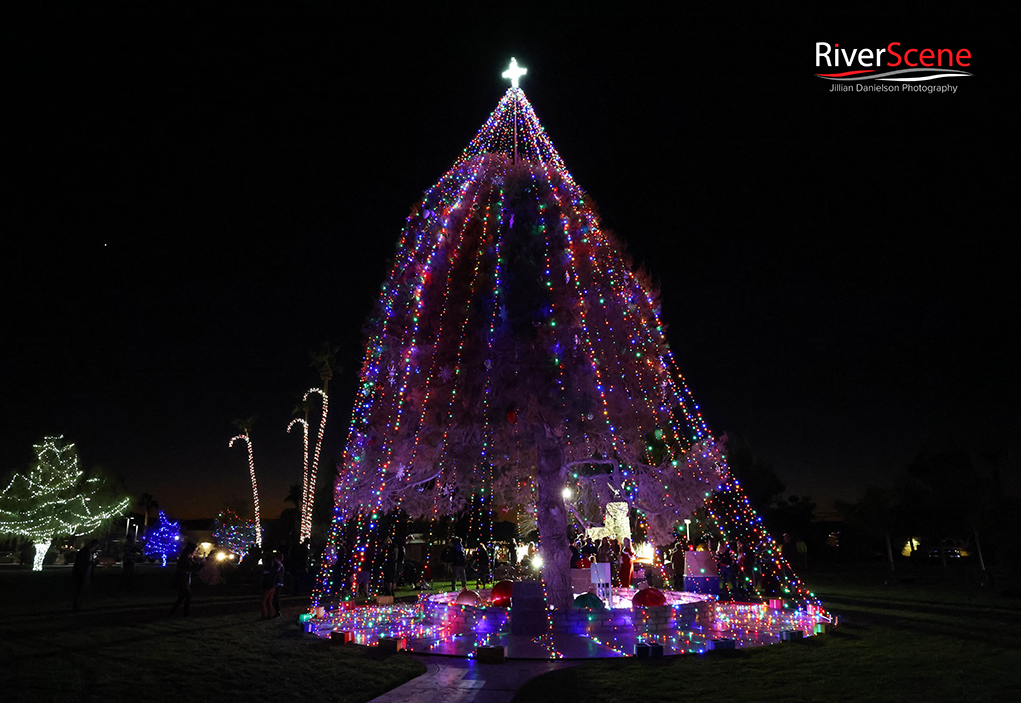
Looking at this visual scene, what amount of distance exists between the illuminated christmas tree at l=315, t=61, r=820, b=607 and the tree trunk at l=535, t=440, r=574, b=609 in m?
0.03

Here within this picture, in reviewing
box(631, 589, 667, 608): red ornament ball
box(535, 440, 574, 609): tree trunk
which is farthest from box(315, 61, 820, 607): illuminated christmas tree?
box(631, 589, 667, 608): red ornament ball

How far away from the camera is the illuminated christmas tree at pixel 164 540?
58.8 metres

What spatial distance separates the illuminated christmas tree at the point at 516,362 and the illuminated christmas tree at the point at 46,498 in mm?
37108

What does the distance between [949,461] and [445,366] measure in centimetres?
4316

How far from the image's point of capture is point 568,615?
37.6 feet

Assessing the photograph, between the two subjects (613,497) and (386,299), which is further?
(613,497)

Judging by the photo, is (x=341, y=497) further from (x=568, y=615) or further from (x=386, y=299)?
(x=568, y=615)

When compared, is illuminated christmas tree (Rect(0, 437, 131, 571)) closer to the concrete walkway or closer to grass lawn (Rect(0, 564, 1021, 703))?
grass lawn (Rect(0, 564, 1021, 703))

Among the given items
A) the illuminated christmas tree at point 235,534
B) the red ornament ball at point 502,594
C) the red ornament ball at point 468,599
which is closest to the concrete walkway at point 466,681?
the red ornament ball at point 468,599

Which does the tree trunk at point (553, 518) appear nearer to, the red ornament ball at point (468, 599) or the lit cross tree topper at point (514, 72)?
the red ornament ball at point (468, 599)

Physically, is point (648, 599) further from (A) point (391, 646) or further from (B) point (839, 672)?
(A) point (391, 646)

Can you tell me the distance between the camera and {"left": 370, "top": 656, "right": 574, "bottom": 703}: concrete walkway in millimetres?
7133

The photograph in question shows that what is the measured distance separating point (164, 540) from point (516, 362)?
194 feet

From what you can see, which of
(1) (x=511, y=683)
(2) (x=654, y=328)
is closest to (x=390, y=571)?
(2) (x=654, y=328)
